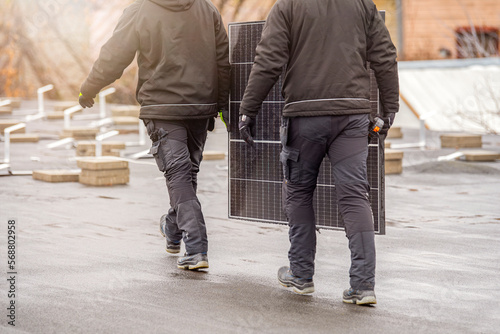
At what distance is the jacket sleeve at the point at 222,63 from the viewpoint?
23.2 feet

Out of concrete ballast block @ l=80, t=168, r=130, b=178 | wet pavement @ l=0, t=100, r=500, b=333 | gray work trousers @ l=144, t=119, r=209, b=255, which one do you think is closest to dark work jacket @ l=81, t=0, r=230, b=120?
gray work trousers @ l=144, t=119, r=209, b=255

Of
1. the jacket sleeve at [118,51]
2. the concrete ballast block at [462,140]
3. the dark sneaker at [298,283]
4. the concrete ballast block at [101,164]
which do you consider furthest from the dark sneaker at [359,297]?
the concrete ballast block at [462,140]

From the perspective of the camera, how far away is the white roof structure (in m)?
20.8

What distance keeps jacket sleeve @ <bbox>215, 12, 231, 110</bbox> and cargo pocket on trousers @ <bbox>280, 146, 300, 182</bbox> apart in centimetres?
126

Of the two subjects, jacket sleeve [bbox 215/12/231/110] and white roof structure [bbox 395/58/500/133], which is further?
white roof structure [bbox 395/58/500/133]

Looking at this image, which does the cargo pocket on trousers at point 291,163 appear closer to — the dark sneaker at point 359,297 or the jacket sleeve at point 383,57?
the jacket sleeve at point 383,57

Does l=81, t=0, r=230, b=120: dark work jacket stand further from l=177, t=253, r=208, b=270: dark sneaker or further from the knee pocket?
l=177, t=253, r=208, b=270: dark sneaker

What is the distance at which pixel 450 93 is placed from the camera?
22688 millimetres

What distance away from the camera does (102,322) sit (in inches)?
210

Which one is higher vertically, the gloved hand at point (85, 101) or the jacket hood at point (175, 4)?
the jacket hood at point (175, 4)

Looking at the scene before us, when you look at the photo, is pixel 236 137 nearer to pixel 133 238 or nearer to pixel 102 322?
pixel 133 238

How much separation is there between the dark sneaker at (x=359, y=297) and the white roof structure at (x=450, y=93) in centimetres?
1433

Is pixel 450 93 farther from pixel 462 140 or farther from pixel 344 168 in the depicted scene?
pixel 344 168

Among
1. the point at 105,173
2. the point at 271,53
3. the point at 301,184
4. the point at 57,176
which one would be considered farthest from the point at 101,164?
the point at 271,53
